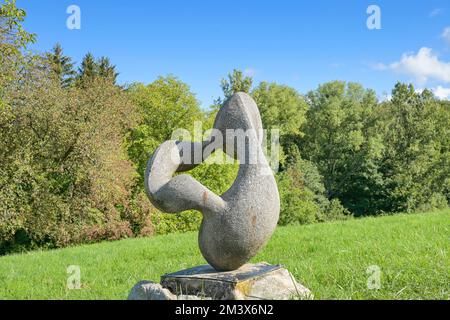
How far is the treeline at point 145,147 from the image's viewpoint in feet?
62.4

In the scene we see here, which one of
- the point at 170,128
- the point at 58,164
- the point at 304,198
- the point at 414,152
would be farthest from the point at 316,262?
the point at 414,152

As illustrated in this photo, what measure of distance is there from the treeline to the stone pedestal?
31.2 feet

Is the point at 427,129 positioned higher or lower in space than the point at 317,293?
higher

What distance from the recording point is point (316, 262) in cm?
834

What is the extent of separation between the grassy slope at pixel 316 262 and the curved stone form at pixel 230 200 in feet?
3.95

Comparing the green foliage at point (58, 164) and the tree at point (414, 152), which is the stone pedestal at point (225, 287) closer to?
the green foliage at point (58, 164)

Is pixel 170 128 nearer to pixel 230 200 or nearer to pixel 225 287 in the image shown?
pixel 230 200

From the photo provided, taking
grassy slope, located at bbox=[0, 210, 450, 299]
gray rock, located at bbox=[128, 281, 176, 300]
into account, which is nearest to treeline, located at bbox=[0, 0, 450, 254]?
grassy slope, located at bbox=[0, 210, 450, 299]

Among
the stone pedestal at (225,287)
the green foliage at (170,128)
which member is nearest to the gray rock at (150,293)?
the stone pedestal at (225,287)

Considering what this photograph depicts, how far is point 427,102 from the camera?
37.3 m

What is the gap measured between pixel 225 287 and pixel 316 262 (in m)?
3.45
